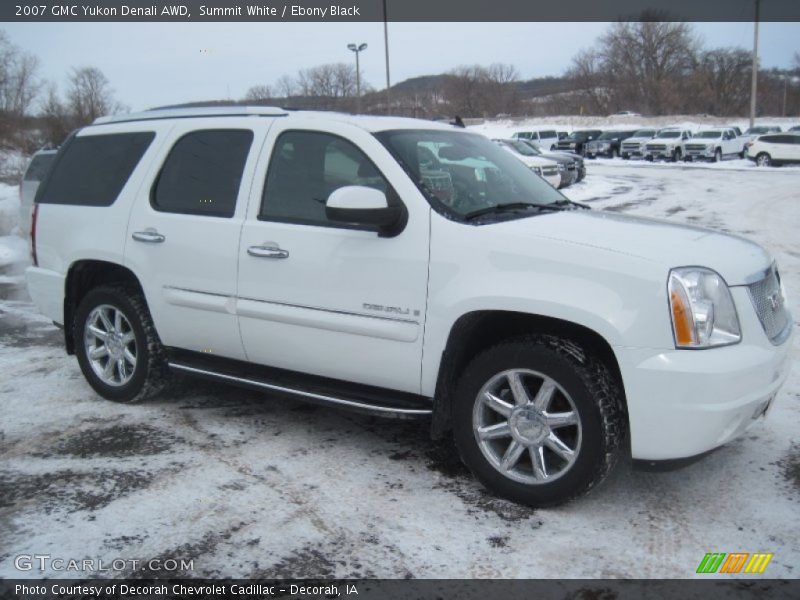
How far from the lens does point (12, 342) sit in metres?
6.80

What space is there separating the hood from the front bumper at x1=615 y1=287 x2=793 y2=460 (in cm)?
24

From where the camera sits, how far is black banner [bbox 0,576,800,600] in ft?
9.29

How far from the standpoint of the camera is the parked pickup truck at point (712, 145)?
37656 millimetres

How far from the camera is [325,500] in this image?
363cm

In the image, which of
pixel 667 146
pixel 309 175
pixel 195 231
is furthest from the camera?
pixel 667 146

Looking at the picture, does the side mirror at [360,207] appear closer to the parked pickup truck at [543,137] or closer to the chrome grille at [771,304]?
the chrome grille at [771,304]

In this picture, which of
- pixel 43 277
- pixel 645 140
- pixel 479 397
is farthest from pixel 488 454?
pixel 645 140

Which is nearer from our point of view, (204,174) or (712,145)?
(204,174)

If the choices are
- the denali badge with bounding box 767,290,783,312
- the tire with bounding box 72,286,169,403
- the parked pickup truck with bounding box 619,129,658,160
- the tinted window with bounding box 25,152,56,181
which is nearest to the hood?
the denali badge with bounding box 767,290,783,312

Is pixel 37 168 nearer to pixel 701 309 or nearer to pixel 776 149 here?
pixel 701 309

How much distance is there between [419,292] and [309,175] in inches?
41.0

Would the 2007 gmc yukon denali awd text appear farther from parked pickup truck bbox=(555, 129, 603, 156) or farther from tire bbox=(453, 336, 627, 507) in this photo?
parked pickup truck bbox=(555, 129, 603, 156)

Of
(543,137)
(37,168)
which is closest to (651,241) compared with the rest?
(37,168)

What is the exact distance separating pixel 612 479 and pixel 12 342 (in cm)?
555
